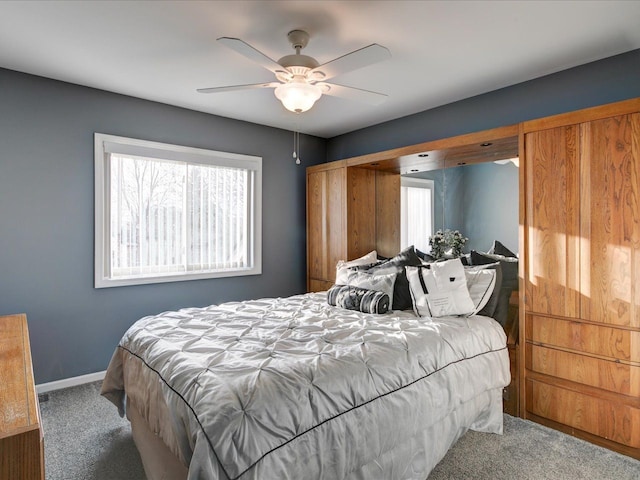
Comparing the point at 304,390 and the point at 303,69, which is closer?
the point at 304,390

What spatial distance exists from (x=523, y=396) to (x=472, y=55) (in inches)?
97.9

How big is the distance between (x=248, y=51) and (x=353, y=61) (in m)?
0.59

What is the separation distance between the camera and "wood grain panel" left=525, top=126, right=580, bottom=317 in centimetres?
250

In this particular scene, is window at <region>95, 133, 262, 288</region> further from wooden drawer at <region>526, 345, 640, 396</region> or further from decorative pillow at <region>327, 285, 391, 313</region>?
wooden drawer at <region>526, 345, 640, 396</region>

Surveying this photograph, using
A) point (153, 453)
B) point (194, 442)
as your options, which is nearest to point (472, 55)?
point (194, 442)

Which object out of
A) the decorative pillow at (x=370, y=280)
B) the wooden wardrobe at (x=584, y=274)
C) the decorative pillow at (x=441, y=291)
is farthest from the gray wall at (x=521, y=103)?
the decorative pillow at (x=370, y=280)

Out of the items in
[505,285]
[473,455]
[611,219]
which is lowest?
[473,455]

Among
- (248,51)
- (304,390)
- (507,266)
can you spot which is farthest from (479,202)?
(304,390)

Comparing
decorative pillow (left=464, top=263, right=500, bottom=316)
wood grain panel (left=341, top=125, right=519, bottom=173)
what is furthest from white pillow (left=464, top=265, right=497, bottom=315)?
wood grain panel (left=341, top=125, right=519, bottom=173)

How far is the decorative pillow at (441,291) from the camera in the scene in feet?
8.76

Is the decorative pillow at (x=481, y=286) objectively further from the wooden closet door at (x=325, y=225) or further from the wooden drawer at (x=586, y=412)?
the wooden closet door at (x=325, y=225)

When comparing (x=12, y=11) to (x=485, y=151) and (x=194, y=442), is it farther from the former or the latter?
(x=485, y=151)

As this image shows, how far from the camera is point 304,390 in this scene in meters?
1.54

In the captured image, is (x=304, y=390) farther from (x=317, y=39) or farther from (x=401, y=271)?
(x=317, y=39)
